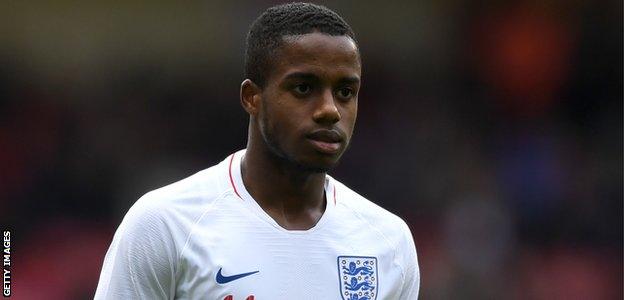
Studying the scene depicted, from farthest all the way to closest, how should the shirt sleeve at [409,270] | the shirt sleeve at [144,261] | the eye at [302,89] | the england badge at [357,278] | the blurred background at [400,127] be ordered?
the blurred background at [400,127]
the shirt sleeve at [409,270]
the england badge at [357,278]
the eye at [302,89]
the shirt sleeve at [144,261]

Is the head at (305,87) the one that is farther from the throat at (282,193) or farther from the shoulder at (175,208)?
the shoulder at (175,208)

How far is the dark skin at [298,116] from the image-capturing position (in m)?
3.32

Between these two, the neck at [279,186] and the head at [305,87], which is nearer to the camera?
the head at [305,87]

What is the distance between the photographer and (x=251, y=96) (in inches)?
138

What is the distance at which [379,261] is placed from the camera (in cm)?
356

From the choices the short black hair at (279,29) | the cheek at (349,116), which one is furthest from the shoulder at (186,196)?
the cheek at (349,116)

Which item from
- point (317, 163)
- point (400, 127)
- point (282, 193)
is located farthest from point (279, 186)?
point (400, 127)

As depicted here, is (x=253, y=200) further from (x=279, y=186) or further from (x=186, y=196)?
(x=186, y=196)

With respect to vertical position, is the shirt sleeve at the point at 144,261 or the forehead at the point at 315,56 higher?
the forehead at the point at 315,56

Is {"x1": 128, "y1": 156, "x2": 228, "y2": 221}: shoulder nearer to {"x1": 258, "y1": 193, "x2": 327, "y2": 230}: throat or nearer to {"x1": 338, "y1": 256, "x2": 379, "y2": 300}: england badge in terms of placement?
{"x1": 258, "y1": 193, "x2": 327, "y2": 230}: throat

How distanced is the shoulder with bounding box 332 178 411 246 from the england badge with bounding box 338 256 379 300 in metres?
0.16

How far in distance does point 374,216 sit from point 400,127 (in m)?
5.41

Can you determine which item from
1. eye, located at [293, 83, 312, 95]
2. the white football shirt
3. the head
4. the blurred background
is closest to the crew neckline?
the white football shirt

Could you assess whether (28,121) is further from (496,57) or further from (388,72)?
(496,57)
